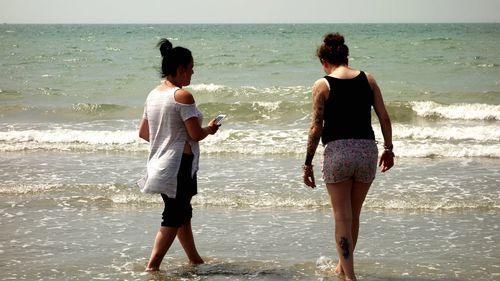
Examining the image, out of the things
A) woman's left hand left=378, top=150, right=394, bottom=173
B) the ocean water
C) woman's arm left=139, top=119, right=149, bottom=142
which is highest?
woman's arm left=139, top=119, right=149, bottom=142

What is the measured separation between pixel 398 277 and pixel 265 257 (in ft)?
4.05

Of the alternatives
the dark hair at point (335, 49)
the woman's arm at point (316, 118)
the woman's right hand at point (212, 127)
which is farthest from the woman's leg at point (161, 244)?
Answer: the dark hair at point (335, 49)

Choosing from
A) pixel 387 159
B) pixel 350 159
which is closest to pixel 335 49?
pixel 350 159

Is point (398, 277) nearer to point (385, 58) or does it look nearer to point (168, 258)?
point (168, 258)

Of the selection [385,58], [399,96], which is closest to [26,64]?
[385,58]

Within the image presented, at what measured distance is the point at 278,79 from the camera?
1063 inches

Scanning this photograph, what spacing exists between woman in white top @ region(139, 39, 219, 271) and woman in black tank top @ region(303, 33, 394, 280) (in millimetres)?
871

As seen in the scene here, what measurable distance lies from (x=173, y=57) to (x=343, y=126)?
1412 mm

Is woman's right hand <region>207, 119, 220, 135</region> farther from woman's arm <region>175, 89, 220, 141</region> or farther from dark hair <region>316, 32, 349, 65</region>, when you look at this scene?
dark hair <region>316, 32, 349, 65</region>

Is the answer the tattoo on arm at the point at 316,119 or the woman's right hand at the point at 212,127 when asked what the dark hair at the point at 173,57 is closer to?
the woman's right hand at the point at 212,127

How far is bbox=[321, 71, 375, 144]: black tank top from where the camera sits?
5.23 meters

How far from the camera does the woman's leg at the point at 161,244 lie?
19.3 feet

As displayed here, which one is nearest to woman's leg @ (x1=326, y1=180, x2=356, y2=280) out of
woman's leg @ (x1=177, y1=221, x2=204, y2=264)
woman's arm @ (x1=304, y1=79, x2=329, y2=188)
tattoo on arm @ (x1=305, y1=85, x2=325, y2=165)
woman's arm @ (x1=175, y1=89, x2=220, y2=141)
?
woman's arm @ (x1=304, y1=79, x2=329, y2=188)

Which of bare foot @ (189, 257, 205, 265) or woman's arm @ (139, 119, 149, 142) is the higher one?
woman's arm @ (139, 119, 149, 142)
